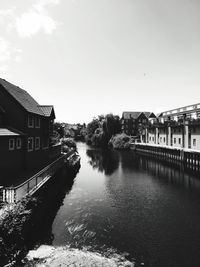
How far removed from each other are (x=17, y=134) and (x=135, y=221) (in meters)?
14.6

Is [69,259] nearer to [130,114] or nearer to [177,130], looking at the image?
[177,130]

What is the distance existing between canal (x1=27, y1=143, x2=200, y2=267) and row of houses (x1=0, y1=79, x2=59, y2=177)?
6.72 m

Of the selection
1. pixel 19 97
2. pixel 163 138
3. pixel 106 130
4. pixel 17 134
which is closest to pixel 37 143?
pixel 19 97

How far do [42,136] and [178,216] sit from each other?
71.5 ft

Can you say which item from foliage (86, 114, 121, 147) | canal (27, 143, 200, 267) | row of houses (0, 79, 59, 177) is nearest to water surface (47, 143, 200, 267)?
canal (27, 143, 200, 267)

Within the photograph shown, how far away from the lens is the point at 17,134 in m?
21.0

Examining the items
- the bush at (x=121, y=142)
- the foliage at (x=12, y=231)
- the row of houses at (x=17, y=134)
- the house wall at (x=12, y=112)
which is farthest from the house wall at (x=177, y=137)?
the foliage at (x=12, y=231)

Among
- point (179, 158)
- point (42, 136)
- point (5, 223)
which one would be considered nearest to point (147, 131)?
point (179, 158)

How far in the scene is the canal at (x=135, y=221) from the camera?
39.8 feet

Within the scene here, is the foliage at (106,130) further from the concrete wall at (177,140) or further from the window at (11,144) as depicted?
the window at (11,144)

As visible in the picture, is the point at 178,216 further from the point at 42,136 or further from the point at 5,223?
the point at 42,136

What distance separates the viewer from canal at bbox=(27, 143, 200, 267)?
12.1 metres

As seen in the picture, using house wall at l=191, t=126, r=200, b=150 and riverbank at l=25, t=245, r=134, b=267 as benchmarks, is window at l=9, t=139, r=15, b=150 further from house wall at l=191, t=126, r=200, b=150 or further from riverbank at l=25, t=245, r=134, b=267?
house wall at l=191, t=126, r=200, b=150

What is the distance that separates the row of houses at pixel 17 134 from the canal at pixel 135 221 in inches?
265
